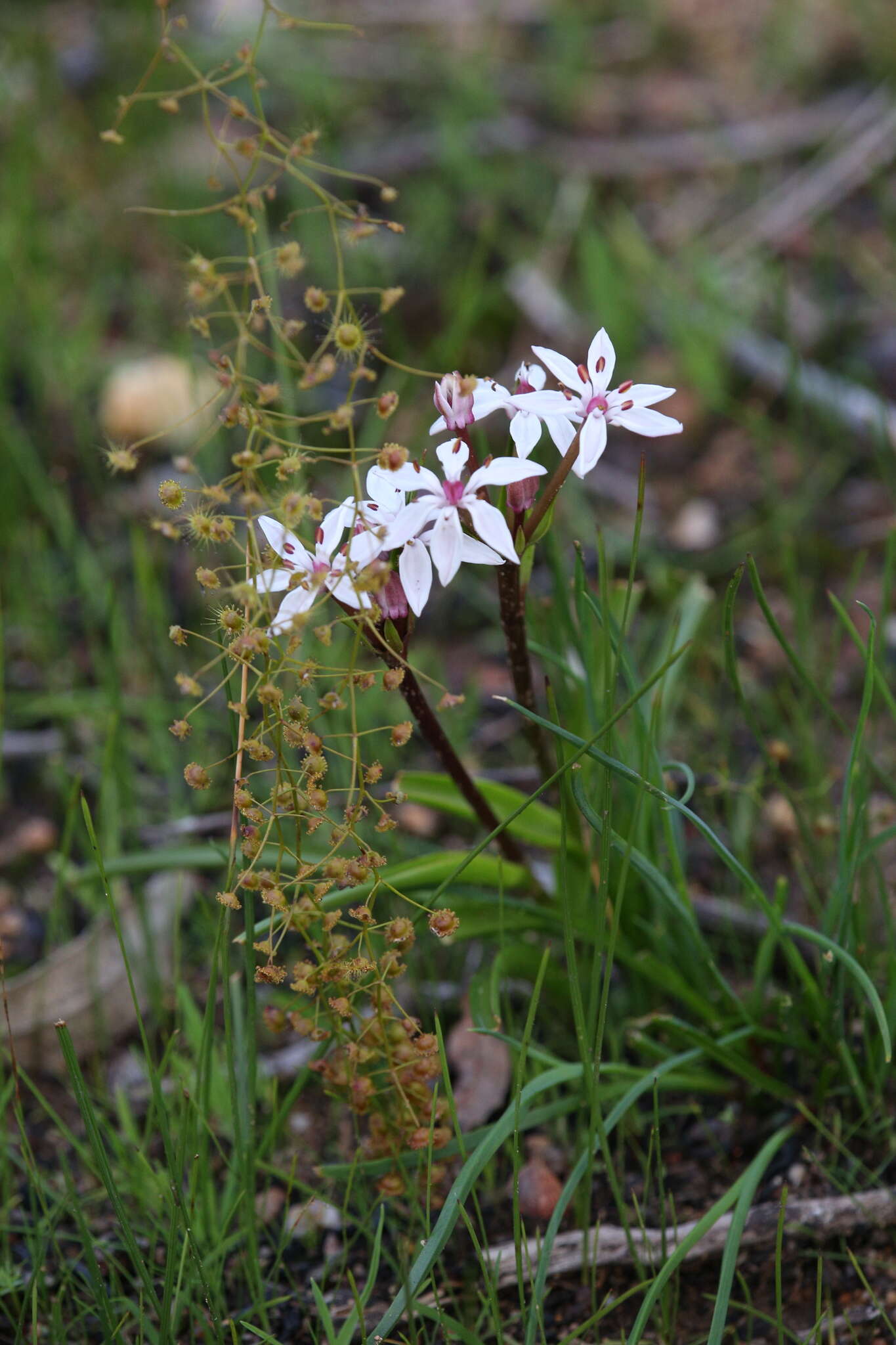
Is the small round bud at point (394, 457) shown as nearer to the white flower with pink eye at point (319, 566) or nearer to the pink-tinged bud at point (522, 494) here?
the white flower with pink eye at point (319, 566)

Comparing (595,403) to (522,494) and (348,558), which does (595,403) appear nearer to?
(522,494)

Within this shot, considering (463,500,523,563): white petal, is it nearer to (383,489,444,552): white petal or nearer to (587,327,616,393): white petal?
(383,489,444,552): white petal

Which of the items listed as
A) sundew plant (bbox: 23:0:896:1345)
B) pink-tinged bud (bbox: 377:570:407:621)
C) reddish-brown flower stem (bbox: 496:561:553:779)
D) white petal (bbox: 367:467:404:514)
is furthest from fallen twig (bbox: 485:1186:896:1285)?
white petal (bbox: 367:467:404:514)

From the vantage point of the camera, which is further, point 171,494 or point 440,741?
point 440,741

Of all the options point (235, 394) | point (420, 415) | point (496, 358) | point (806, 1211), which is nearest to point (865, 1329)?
point (806, 1211)

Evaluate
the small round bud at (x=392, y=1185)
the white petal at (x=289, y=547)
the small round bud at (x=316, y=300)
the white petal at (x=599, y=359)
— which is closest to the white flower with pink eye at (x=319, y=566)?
the white petal at (x=289, y=547)

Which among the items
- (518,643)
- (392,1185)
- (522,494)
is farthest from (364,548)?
(392,1185)
